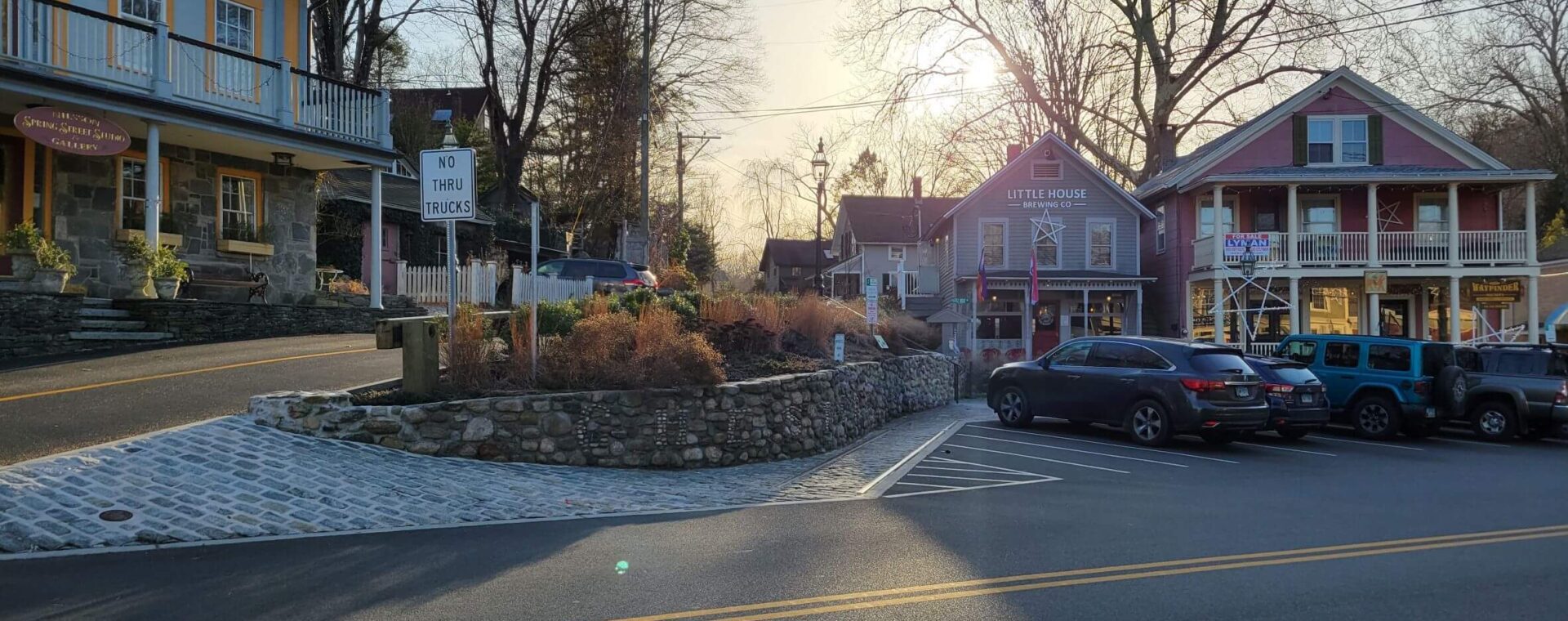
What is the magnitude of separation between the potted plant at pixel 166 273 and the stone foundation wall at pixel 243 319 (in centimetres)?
55

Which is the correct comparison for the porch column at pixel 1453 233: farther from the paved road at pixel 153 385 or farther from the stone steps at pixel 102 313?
the stone steps at pixel 102 313

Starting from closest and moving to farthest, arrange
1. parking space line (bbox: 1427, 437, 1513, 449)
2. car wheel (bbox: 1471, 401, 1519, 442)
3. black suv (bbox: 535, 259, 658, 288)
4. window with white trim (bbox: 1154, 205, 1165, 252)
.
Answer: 1. parking space line (bbox: 1427, 437, 1513, 449)
2. car wheel (bbox: 1471, 401, 1519, 442)
3. black suv (bbox: 535, 259, 658, 288)
4. window with white trim (bbox: 1154, 205, 1165, 252)

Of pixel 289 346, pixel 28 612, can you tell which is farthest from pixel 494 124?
pixel 28 612

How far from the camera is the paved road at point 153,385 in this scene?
9.20 m

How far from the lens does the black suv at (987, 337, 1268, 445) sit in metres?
14.0

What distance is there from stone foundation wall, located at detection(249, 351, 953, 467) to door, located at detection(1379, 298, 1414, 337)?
2556 centimetres

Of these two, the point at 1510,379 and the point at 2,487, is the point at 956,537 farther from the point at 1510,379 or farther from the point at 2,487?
the point at 1510,379

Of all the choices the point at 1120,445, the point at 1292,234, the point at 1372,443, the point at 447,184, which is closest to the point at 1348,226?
the point at 1292,234

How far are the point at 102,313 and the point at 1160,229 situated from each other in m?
31.1

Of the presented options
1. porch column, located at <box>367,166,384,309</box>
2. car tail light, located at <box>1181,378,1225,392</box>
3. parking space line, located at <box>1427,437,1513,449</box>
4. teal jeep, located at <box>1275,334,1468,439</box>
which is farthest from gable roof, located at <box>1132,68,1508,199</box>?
porch column, located at <box>367,166,384,309</box>

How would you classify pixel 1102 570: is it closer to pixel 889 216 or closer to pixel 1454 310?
pixel 1454 310

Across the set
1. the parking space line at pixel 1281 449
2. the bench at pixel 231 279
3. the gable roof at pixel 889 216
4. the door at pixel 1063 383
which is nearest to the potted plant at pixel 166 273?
the bench at pixel 231 279

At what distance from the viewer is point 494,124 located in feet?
132

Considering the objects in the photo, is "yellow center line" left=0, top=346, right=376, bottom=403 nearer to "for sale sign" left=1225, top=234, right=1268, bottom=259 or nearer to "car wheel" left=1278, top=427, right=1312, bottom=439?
"car wheel" left=1278, top=427, right=1312, bottom=439
